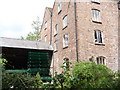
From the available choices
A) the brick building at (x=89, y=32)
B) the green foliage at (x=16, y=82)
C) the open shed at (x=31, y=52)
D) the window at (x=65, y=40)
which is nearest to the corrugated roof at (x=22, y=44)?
the open shed at (x=31, y=52)

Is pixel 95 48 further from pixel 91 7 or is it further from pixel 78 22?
pixel 91 7

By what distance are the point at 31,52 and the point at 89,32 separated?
819cm

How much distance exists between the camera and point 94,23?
14.9 metres

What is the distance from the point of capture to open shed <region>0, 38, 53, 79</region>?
17203 millimetres

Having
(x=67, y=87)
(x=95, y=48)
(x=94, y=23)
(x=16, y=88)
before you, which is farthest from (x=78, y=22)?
(x=67, y=87)

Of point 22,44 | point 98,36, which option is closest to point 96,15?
point 98,36

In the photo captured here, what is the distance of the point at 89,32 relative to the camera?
14422 millimetres

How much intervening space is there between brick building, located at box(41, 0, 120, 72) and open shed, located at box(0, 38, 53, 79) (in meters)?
2.33

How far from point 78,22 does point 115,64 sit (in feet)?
20.9

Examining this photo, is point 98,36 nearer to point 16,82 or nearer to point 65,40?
point 65,40

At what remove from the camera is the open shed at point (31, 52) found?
17.2 m

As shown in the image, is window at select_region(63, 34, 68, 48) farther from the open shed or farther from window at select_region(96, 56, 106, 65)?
window at select_region(96, 56, 106, 65)

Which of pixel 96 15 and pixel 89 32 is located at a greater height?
pixel 96 15

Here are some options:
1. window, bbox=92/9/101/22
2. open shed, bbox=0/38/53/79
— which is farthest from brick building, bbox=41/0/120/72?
open shed, bbox=0/38/53/79
